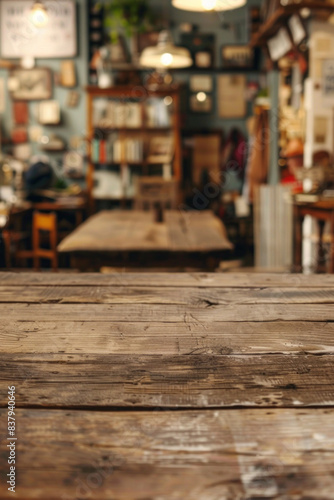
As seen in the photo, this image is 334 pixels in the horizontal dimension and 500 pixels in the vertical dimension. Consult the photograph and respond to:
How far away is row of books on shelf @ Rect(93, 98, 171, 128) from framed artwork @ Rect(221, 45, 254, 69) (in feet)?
3.45

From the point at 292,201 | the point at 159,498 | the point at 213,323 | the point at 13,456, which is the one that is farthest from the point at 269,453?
the point at 292,201

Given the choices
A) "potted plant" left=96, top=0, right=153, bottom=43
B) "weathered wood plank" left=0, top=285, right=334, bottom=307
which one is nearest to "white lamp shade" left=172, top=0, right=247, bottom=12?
"weathered wood plank" left=0, top=285, right=334, bottom=307

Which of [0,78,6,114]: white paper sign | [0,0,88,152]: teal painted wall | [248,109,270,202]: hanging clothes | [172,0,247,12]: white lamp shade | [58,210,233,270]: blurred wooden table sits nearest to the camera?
[172,0,247,12]: white lamp shade

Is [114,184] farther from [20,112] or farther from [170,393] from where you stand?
[170,393]

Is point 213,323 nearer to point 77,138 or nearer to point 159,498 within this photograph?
point 159,498

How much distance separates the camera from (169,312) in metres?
1.09

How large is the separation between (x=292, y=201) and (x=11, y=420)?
4.37m

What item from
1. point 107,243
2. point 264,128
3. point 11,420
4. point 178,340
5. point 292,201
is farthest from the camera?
point 264,128

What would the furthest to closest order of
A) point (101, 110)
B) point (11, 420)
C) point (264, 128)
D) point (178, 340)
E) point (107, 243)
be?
point (101, 110) → point (264, 128) → point (107, 243) → point (178, 340) → point (11, 420)

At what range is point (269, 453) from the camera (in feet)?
1.95

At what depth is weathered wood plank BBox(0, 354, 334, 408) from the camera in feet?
2.35

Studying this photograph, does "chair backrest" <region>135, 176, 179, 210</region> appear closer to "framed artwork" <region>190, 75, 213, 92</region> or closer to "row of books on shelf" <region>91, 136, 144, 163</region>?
"row of books on shelf" <region>91, 136, 144, 163</region>

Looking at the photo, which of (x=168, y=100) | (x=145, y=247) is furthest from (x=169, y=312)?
(x=168, y=100)

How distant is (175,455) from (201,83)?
717cm
